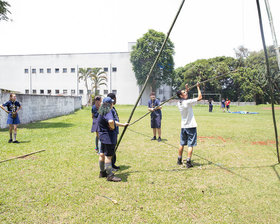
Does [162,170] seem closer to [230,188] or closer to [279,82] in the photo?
[230,188]

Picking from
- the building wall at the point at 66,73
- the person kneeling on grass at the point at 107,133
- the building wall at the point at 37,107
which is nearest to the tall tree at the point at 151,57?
the building wall at the point at 66,73

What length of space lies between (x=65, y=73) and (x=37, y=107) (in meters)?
39.5

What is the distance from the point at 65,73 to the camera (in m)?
53.2

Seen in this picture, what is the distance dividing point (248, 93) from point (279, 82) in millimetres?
7722

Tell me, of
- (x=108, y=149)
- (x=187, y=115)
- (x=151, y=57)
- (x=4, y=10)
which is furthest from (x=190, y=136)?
(x=151, y=57)

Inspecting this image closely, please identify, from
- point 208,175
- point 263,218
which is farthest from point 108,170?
point 263,218

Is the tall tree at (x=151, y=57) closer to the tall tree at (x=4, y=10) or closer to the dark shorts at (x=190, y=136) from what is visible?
the tall tree at (x=4, y=10)

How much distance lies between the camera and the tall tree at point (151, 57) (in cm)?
4838

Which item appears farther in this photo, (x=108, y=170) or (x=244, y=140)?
(x=244, y=140)

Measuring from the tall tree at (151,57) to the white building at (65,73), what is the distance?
132 inches

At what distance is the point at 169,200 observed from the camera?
12.4 ft

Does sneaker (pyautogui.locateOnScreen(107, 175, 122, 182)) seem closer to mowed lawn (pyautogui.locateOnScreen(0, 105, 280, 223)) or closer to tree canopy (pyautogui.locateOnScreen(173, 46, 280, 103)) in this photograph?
mowed lawn (pyautogui.locateOnScreen(0, 105, 280, 223))

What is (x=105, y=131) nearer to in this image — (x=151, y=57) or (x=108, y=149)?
(x=108, y=149)

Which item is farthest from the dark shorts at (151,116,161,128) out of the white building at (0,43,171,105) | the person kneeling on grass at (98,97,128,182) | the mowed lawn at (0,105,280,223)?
the white building at (0,43,171,105)
